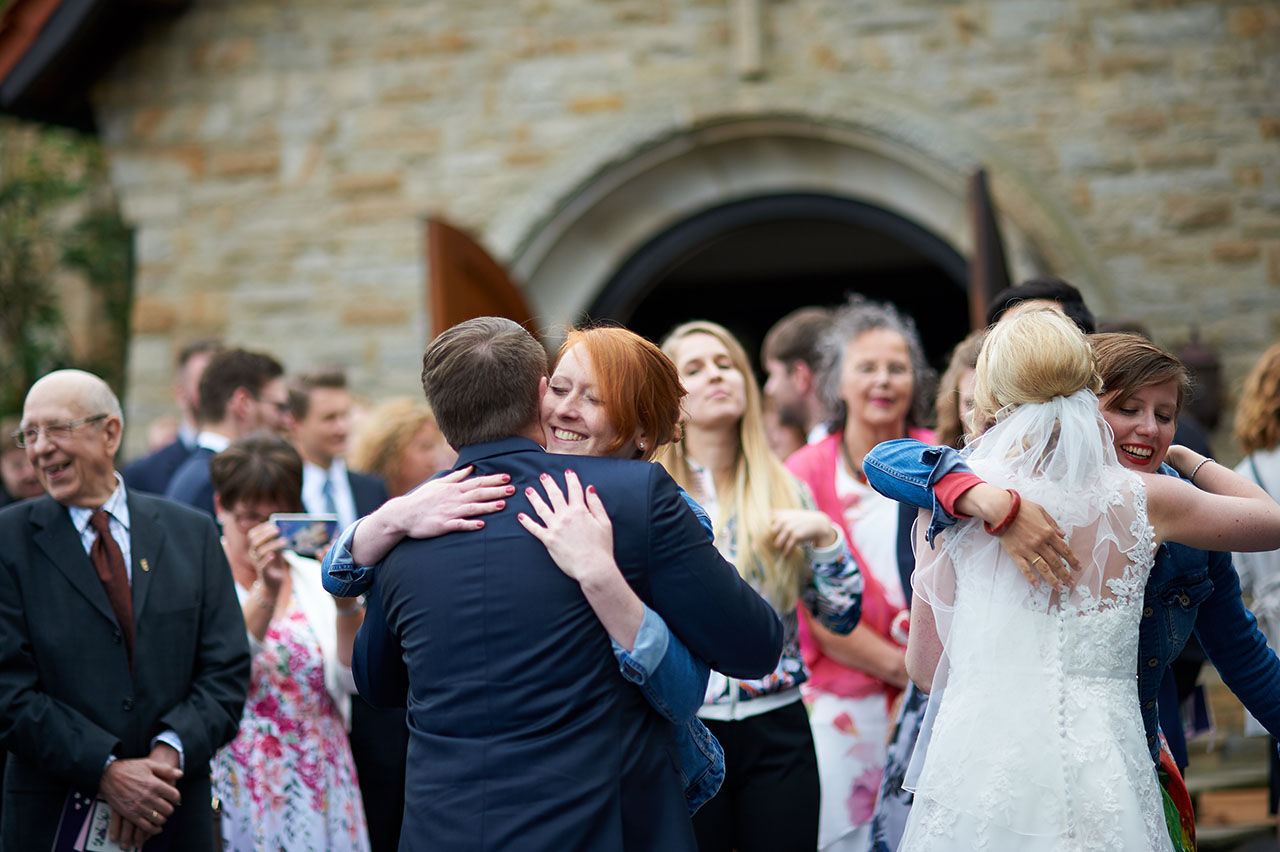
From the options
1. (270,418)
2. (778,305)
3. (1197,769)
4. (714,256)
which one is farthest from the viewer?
(778,305)

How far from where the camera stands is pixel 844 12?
277 inches

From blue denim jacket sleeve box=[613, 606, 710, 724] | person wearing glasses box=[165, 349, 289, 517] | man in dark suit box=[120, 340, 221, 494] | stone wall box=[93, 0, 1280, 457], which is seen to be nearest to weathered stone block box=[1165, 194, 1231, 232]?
stone wall box=[93, 0, 1280, 457]

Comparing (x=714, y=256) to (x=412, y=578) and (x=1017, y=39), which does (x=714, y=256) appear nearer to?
(x=1017, y=39)

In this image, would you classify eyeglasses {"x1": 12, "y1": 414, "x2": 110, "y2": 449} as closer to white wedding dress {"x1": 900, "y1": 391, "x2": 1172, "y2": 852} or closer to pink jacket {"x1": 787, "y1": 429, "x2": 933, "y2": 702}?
pink jacket {"x1": 787, "y1": 429, "x2": 933, "y2": 702}

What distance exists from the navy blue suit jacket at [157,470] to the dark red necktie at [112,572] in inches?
73.6

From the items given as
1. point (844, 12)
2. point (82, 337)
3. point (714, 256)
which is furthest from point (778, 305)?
point (82, 337)

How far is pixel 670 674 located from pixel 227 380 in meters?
3.05

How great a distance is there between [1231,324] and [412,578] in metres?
5.65

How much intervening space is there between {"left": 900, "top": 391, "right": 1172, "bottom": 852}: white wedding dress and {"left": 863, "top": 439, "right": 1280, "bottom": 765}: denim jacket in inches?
4.1

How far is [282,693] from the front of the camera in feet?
11.5

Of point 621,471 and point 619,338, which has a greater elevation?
point 619,338

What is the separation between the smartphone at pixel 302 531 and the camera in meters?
3.41

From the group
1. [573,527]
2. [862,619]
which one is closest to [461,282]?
[862,619]

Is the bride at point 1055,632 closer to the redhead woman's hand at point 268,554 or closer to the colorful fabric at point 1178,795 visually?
the colorful fabric at point 1178,795
